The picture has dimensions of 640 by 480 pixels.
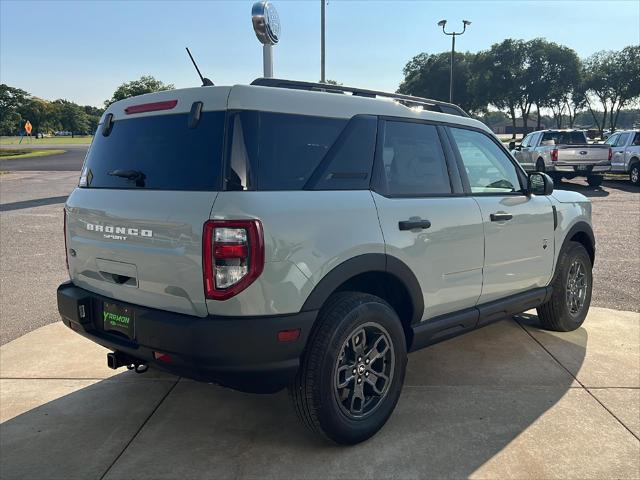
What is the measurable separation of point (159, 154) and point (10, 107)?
389 feet

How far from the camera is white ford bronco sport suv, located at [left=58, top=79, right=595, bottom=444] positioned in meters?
2.51

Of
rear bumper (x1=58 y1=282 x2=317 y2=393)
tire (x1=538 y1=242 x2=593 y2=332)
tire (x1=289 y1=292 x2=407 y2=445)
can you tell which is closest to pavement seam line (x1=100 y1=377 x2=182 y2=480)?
rear bumper (x1=58 y1=282 x2=317 y2=393)

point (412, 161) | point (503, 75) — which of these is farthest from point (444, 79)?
point (412, 161)

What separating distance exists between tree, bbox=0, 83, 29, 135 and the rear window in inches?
4563

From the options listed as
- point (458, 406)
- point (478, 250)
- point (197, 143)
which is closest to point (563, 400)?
point (458, 406)

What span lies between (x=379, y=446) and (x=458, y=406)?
2.37ft

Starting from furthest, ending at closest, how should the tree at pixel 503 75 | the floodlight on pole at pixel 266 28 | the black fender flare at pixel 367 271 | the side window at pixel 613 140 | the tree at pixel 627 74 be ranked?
the tree at pixel 503 75, the tree at pixel 627 74, the side window at pixel 613 140, the floodlight on pole at pixel 266 28, the black fender flare at pixel 367 271

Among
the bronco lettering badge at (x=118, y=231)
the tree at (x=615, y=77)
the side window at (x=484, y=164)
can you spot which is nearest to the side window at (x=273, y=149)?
the bronco lettering badge at (x=118, y=231)

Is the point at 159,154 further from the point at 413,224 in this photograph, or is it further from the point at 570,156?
the point at 570,156

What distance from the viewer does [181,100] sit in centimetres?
281

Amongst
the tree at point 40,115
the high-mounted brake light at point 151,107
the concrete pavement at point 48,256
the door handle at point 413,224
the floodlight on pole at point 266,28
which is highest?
the tree at point 40,115

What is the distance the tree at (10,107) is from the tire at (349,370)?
381 ft

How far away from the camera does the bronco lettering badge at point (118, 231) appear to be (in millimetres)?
2722

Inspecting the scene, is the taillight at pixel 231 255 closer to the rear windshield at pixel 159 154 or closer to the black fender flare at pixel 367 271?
the rear windshield at pixel 159 154
